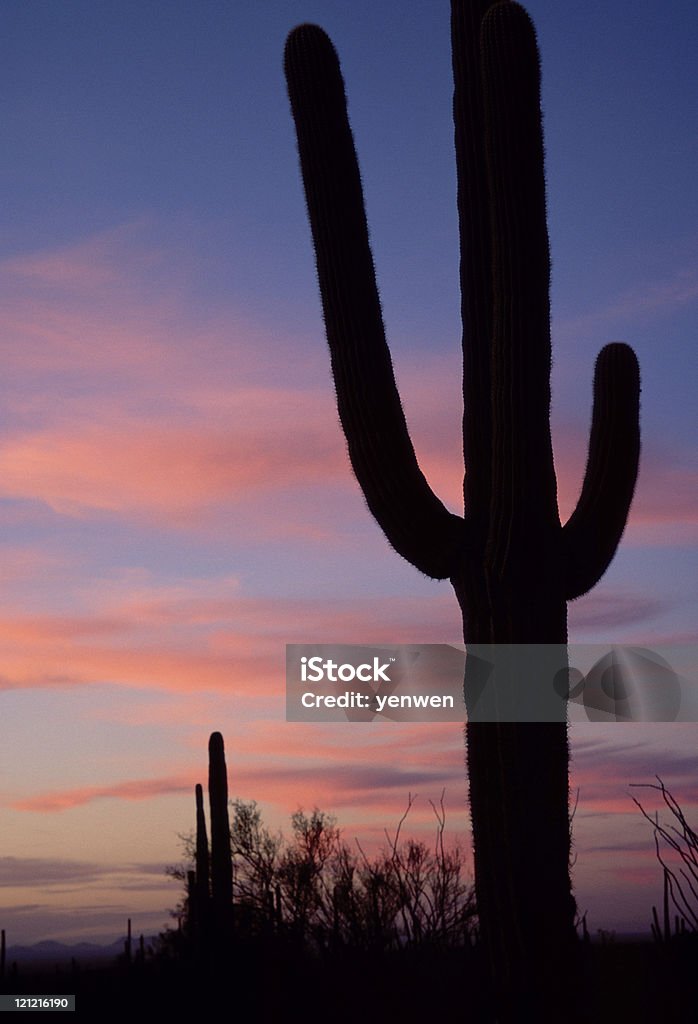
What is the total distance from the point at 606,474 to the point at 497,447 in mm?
1566

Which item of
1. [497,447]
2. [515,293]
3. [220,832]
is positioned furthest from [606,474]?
[220,832]

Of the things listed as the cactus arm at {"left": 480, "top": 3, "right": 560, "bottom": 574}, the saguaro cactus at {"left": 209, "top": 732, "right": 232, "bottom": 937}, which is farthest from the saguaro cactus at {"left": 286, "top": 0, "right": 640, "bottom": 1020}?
the saguaro cactus at {"left": 209, "top": 732, "right": 232, "bottom": 937}

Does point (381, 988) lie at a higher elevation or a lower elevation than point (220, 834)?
lower

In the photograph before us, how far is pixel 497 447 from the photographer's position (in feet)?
26.0

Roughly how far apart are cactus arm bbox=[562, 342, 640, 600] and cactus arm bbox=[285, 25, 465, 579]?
89 centimetres

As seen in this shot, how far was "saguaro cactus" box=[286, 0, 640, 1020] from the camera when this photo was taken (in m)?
7.70

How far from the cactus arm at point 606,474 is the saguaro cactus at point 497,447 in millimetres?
17

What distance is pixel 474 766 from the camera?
787cm

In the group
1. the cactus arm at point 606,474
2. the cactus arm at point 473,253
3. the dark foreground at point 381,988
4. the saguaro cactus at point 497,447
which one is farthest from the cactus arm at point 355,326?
the dark foreground at point 381,988

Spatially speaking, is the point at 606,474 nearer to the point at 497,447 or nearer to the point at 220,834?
the point at 497,447

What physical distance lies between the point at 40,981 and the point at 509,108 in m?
Answer: 27.2

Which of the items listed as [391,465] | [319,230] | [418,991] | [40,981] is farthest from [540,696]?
[40,981]

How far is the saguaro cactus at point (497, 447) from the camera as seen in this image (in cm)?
770

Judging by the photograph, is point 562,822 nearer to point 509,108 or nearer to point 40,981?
point 509,108
